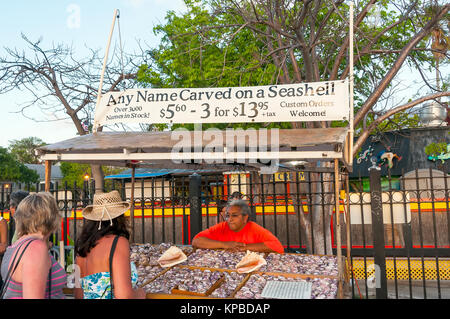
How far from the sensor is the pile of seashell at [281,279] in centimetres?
351

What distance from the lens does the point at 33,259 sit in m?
2.32

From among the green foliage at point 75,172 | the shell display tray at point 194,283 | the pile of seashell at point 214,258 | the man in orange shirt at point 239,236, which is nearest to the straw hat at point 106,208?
the shell display tray at point 194,283

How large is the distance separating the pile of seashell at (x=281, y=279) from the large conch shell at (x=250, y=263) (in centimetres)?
Answer: 11

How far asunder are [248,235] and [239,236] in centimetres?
13

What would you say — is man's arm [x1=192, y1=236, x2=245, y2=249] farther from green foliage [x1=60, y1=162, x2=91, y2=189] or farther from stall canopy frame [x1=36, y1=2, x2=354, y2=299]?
green foliage [x1=60, y1=162, x2=91, y2=189]

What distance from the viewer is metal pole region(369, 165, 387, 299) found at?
602 centimetres

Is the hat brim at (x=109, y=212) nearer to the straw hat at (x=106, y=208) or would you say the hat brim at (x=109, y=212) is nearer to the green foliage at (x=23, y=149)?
the straw hat at (x=106, y=208)

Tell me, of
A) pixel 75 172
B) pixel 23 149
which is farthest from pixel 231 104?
pixel 23 149

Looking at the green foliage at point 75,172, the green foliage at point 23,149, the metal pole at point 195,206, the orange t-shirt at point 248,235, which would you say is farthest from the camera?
the green foliage at point 23,149

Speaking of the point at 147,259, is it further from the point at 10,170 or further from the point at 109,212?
A: the point at 10,170

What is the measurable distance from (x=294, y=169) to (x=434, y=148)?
13.5m

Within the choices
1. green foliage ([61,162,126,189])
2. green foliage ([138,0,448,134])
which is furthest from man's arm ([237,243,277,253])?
green foliage ([61,162,126,189])
